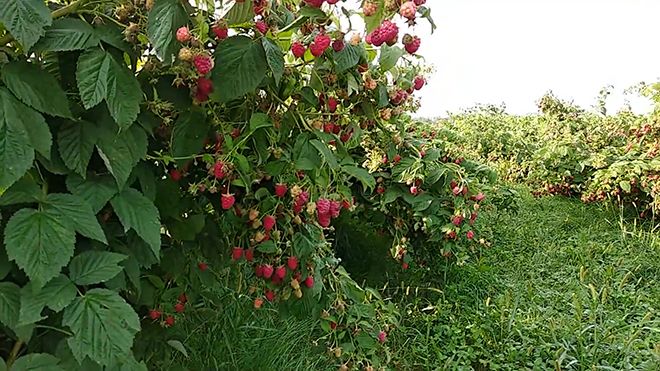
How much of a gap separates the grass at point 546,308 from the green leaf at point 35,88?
1981mm

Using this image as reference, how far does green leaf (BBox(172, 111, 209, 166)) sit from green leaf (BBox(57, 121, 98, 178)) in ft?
0.61

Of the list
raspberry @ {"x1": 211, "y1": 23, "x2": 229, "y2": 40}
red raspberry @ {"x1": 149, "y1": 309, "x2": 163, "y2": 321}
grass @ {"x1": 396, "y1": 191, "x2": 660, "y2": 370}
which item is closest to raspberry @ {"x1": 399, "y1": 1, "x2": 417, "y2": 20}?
raspberry @ {"x1": 211, "y1": 23, "x2": 229, "y2": 40}

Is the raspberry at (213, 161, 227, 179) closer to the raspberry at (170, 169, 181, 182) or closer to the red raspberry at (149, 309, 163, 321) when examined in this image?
the raspberry at (170, 169, 181, 182)

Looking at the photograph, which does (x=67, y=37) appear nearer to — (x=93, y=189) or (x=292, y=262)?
(x=93, y=189)

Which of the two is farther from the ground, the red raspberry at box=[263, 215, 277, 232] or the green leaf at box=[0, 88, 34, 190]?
the green leaf at box=[0, 88, 34, 190]

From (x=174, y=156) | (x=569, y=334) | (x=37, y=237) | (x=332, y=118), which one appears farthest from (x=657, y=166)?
(x=37, y=237)

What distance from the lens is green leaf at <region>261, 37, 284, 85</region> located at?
93cm

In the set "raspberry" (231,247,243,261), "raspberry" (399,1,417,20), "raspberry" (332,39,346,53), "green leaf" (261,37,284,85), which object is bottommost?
"raspberry" (231,247,243,261)

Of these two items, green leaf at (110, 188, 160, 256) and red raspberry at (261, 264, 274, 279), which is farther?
red raspberry at (261, 264, 274, 279)

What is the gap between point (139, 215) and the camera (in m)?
0.91

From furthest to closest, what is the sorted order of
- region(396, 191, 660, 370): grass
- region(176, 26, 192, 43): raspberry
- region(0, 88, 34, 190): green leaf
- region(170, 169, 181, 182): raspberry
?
region(396, 191, 660, 370): grass, region(170, 169, 181, 182): raspberry, region(176, 26, 192, 43): raspberry, region(0, 88, 34, 190): green leaf

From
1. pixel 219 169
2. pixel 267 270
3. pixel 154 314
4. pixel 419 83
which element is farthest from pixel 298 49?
pixel 154 314

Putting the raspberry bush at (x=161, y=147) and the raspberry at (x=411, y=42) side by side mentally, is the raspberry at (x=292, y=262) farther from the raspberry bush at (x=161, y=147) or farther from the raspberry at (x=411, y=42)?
the raspberry at (x=411, y=42)

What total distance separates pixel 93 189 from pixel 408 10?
0.52 m
